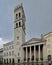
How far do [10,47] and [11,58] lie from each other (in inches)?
271

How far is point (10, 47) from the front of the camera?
8925 centimetres

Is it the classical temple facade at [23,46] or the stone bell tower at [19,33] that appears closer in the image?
the classical temple facade at [23,46]

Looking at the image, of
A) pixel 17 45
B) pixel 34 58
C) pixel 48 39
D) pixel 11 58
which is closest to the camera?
pixel 48 39

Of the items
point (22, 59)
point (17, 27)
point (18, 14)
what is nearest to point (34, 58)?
point (22, 59)

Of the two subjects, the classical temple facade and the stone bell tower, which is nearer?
the classical temple facade

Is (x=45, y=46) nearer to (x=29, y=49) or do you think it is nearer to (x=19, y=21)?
(x=29, y=49)

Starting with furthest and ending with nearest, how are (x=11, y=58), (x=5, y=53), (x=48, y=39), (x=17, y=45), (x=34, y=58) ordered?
(x=5, y=53), (x=11, y=58), (x=17, y=45), (x=34, y=58), (x=48, y=39)

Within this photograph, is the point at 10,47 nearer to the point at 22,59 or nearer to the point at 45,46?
the point at 22,59

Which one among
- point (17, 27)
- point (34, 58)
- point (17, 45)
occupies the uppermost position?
point (17, 27)

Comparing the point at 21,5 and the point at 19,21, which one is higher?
the point at 21,5

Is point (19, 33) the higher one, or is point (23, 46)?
point (19, 33)

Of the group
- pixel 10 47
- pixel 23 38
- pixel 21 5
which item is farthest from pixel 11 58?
pixel 21 5

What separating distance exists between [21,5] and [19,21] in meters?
7.42

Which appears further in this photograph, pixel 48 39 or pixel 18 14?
pixel 18 14
